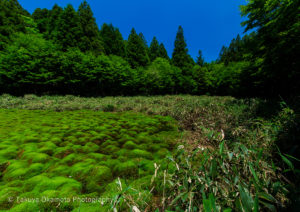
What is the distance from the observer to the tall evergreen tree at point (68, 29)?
69.8ft

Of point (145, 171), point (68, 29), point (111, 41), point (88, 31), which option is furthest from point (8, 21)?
point (145, 171)

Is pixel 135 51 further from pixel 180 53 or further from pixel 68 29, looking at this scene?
pixel 68 29

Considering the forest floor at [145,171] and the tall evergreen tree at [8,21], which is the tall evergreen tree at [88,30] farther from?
the forest floor at [145,171]

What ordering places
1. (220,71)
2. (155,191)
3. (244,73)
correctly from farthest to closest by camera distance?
(220,71), (244,73), (155,191)

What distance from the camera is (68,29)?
2172cm

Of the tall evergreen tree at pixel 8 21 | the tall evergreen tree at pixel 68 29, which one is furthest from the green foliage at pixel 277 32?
the tall evergreen tree at pixel 8 21

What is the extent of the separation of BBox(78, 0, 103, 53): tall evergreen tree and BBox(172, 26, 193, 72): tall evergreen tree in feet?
56.4

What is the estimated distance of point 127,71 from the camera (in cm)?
2103

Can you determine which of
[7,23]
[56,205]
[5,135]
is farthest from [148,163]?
[7,23]

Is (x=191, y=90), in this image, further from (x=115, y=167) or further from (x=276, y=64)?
(x=115, y=167)

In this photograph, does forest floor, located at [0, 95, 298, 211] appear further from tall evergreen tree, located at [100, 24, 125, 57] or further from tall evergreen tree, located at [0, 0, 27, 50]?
tall evergreen tree, located at [100, 24, 125, 57]

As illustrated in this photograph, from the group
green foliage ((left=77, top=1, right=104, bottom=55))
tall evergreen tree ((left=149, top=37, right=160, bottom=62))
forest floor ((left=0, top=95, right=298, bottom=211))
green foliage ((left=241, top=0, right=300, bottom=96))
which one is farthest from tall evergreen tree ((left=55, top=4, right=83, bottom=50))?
green foliage ((left=241, top=0, right=300, bottom=96))

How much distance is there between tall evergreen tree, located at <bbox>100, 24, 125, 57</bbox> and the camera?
105ft

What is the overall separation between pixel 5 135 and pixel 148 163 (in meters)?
4.40
